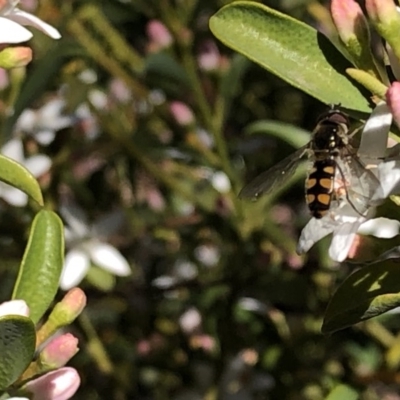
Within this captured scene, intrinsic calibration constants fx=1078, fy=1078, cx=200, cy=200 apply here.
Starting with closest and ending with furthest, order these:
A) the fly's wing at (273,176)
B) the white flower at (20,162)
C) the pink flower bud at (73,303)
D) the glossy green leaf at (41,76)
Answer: the pink flower bud at (73,303) → the fly's wing at (273,176) → the glossy green leaf at (41,76) → the white flower at (20,162)

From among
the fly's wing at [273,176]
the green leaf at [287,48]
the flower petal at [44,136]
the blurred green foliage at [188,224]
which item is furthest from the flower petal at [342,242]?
the flower petal at [44,136]

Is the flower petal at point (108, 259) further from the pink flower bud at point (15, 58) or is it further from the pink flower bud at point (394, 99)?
the pink flower bud at point (394, 99)

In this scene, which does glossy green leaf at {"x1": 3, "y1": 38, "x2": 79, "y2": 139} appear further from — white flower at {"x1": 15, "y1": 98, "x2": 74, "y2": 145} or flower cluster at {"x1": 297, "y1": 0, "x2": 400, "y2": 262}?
flower cluster at {"x1": 297, "y1": 0, "x2": 400, "y2": 262}

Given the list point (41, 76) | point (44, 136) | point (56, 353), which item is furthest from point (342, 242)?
point (44, 136)

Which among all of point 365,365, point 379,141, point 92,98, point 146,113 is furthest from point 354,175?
point 146,113

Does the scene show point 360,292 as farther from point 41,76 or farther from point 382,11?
point 41,76

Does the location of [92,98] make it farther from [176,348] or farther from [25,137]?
[176,348]

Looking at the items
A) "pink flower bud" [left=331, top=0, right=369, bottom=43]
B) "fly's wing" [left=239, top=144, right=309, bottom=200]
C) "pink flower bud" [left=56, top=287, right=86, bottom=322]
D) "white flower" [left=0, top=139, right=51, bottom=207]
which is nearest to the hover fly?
"fly's wing" [left=239, top=144, right=309, bottom=200]
